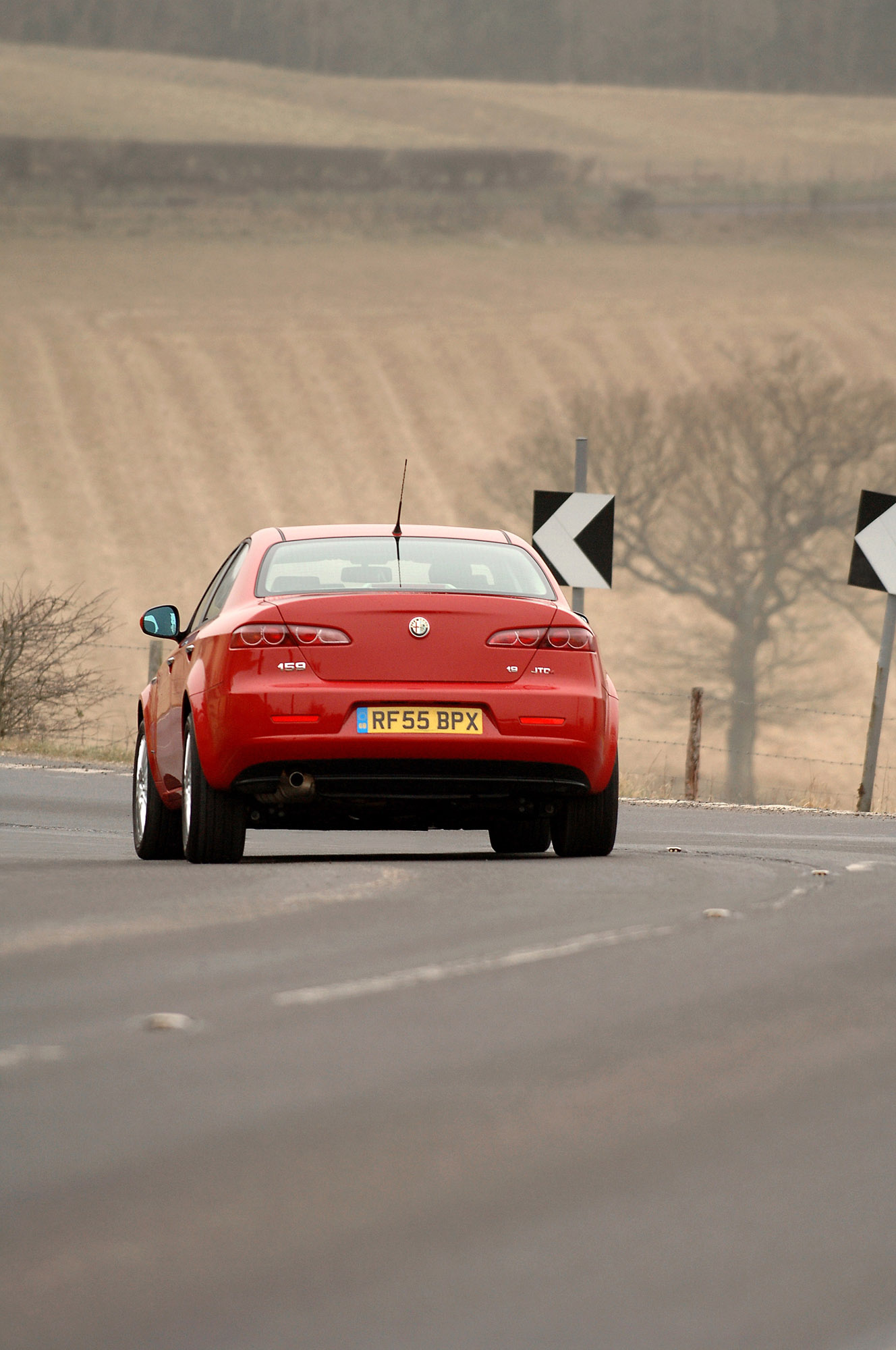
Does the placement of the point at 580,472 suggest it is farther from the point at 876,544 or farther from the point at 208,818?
the point at 208,818

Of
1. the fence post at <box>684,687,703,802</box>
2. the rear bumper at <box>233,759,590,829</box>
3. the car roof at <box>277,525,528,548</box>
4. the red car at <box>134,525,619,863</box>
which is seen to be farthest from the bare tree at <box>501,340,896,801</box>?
the rear bumper at <box>233,759,590,829</box>

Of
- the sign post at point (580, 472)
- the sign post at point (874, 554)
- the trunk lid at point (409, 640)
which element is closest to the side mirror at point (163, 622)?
the trunk lid at point (409, 640)

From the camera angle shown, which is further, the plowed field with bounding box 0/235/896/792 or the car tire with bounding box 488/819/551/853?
the plowed field with bounding box 0/235/896/792

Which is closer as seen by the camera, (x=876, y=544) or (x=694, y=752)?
(x=876, y=544)

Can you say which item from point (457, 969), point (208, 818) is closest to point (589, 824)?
point (208, 818)

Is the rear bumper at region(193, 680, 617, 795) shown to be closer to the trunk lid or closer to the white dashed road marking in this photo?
the trunk lid

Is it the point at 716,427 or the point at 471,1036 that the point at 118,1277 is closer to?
the point at 471,1036

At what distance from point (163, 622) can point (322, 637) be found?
1.95m

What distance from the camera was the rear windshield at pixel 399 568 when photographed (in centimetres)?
859

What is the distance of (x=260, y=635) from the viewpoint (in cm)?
819

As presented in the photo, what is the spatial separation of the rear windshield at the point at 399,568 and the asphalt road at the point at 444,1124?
6.44 feet

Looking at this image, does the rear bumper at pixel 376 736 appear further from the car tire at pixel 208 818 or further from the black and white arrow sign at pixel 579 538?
the black and white arrow sign at pixel 579 538

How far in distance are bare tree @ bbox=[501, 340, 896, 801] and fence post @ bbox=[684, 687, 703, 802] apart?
22.8 m

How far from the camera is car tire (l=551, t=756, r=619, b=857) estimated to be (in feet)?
29.2
